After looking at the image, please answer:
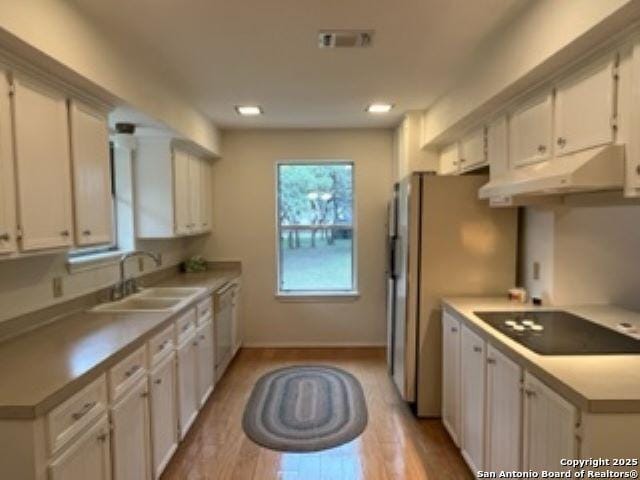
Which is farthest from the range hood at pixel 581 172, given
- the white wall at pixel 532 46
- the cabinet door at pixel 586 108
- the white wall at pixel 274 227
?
the white wall at pixel 274 227

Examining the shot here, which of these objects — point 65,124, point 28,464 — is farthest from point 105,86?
point 28,464

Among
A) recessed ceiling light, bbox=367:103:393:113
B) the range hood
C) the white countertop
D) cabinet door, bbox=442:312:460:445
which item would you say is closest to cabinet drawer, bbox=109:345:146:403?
the white countertop

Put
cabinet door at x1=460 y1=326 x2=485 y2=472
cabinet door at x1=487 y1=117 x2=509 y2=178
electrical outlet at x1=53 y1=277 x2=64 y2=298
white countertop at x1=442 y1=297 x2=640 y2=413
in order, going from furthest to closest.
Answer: cabinet door at x1=487 y1=117 x2=509 y2=178 < electrical outlet at x1=53 y1=277 x2=64 y2=298 < cabinet door at x1=460 y1=326 x2=485 y2=472 < white countertop at x1=442 y1=297 x2=640 y2=413

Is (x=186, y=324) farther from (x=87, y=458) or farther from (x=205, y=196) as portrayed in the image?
(x=205, y=196)

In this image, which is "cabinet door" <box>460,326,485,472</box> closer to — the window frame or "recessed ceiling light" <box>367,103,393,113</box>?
"recessed ceiling light" <box>367,103,393,113</box>

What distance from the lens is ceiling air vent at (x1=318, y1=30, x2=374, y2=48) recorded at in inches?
95.0

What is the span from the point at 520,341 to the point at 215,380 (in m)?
2.73

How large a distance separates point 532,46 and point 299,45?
123 cm

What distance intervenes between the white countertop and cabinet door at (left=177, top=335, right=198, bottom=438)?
1.84 metres

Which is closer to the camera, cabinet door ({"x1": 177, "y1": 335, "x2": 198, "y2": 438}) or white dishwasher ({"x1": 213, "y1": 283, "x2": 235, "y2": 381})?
cabinet door ({"x1": 177, "y1": 335, "x2": 198, "y2": 438})

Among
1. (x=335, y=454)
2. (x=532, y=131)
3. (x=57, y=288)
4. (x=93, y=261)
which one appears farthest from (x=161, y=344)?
(x=532, y=131)

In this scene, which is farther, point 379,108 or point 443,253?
point 379,108

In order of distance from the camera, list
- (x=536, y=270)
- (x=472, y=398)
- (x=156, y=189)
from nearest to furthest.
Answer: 1. (x=472, y=398)
2. (x=536, y=270)
3. (x=156, y=189)

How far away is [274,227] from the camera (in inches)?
206
